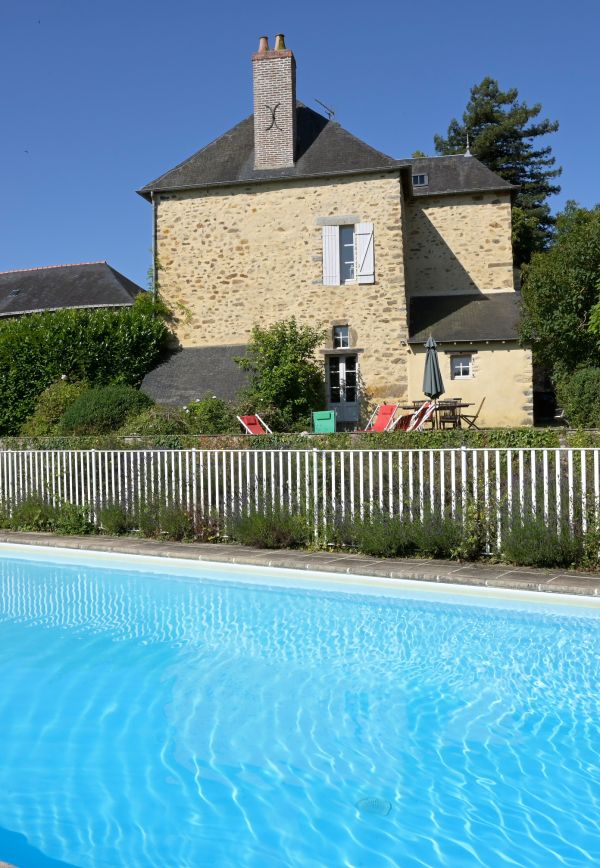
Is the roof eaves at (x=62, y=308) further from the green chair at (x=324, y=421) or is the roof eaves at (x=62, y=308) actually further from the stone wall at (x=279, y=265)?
the green chair at (x=324, y=421)

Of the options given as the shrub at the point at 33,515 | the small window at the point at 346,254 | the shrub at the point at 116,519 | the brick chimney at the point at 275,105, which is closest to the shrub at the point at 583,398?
the small window at the point at 346,254

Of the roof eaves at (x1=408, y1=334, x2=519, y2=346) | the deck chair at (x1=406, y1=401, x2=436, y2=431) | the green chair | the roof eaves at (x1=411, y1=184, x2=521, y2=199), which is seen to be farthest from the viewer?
the roof eaves at (x1=411, y1=184, x2=521, y2=199)

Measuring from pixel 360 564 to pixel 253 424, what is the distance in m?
11.0

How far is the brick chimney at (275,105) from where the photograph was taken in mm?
23031

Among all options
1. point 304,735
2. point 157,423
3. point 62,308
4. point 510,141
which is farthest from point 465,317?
point 510,141

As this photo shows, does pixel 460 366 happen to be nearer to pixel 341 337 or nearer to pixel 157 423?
pixel 341 337

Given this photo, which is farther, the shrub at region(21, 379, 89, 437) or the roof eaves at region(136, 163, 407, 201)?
the roof eaves at region(136, 163, 407, 201)

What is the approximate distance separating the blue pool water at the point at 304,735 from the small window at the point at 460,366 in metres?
14.8

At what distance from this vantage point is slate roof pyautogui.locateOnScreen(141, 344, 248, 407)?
2125 centimetres

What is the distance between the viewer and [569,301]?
20578 millimetres

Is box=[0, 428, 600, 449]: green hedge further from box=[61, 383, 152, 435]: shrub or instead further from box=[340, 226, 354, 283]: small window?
box=[340, 226, 354, 283]: small window

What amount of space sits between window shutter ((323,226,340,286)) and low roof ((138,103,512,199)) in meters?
1.59

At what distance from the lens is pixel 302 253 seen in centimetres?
2272

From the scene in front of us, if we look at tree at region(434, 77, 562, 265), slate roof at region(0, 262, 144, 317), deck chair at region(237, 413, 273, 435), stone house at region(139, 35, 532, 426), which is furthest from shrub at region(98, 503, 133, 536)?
tree at region(434, 77, 562, 265)
